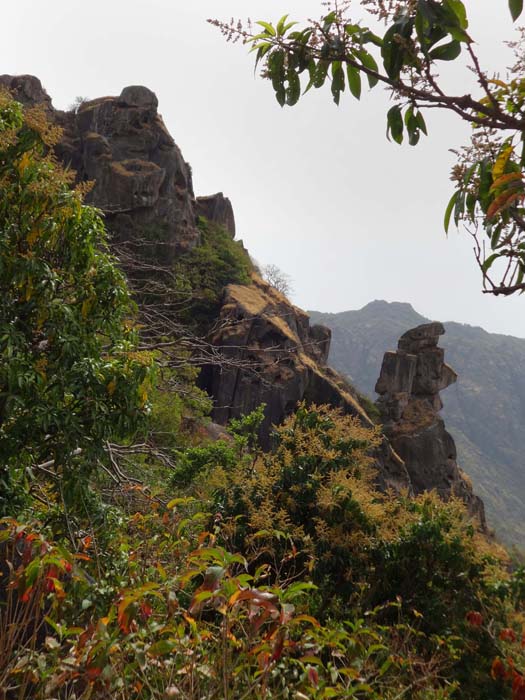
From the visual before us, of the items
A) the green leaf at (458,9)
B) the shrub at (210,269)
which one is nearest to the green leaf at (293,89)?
the green leaf at (458,9)

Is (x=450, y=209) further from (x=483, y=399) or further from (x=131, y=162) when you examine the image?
(x=483, y=399)

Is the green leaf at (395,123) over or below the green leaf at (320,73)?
below

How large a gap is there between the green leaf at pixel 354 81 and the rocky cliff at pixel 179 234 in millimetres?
20985

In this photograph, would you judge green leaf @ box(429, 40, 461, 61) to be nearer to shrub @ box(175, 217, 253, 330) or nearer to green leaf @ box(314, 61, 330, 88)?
green leaf @ box(314, 61, 330, 88)

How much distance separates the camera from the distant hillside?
120 m

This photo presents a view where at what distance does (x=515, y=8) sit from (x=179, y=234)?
3012 cm

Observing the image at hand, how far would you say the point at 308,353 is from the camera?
102 feet

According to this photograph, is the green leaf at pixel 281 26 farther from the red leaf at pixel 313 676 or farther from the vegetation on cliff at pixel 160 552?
the red leaf at pixel 313 676

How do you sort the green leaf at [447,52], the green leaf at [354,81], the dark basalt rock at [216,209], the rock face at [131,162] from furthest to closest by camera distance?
1. the dark basalt rock at [216,209]
2. the rock face at [131,162]
3. the green leaf at [354,81]
4. the green leaf at [447,52]

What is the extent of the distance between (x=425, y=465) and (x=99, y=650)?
34159mm

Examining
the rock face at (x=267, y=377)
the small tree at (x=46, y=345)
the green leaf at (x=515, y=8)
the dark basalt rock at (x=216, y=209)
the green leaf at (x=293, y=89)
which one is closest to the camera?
the green leaf at (x=515, y=8)

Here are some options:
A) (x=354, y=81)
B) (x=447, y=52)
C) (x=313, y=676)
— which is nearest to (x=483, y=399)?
(x=354, y=81)

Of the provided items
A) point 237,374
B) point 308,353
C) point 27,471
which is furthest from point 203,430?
point 27,471

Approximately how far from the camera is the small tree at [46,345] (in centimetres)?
417
